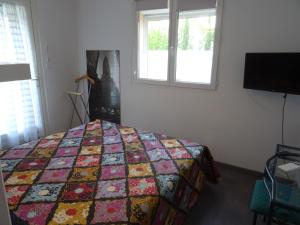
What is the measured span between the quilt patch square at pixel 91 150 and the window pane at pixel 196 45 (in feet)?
5.07

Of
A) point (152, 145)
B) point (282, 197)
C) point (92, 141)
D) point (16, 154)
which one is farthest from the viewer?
point (92, 141)

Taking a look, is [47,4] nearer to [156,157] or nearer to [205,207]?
[156,157]

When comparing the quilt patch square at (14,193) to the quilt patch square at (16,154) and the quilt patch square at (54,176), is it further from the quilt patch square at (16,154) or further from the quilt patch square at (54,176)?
the quilt patch square at (16,154)

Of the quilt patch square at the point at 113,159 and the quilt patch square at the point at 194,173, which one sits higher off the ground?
the quilt patch square at the point at 113,159

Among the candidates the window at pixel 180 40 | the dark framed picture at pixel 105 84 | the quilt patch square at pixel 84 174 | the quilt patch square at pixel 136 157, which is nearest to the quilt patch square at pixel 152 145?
the quilt patch square at pixel 136 157

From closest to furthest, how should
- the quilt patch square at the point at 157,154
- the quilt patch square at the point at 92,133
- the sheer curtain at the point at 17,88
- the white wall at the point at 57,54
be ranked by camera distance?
the quilt patch square at the point at 157,154 → the quilt patch square at the point at 92,133 → the sheer curtain at the point at 17,88 → the white wall at the point at 57,54

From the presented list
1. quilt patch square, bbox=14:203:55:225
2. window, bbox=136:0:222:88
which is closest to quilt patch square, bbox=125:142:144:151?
quilt patch square, bbox=14:203:55:225

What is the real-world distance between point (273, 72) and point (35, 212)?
95.9 inches

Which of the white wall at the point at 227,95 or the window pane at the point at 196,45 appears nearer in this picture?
the white wall at the point at 227,95

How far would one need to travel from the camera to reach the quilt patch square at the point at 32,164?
5.96ft

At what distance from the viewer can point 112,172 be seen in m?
1.78

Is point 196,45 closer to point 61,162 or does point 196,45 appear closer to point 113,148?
point 113,148

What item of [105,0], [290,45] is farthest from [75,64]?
[290,45]

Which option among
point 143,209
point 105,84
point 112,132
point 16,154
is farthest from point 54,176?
point 105,84
